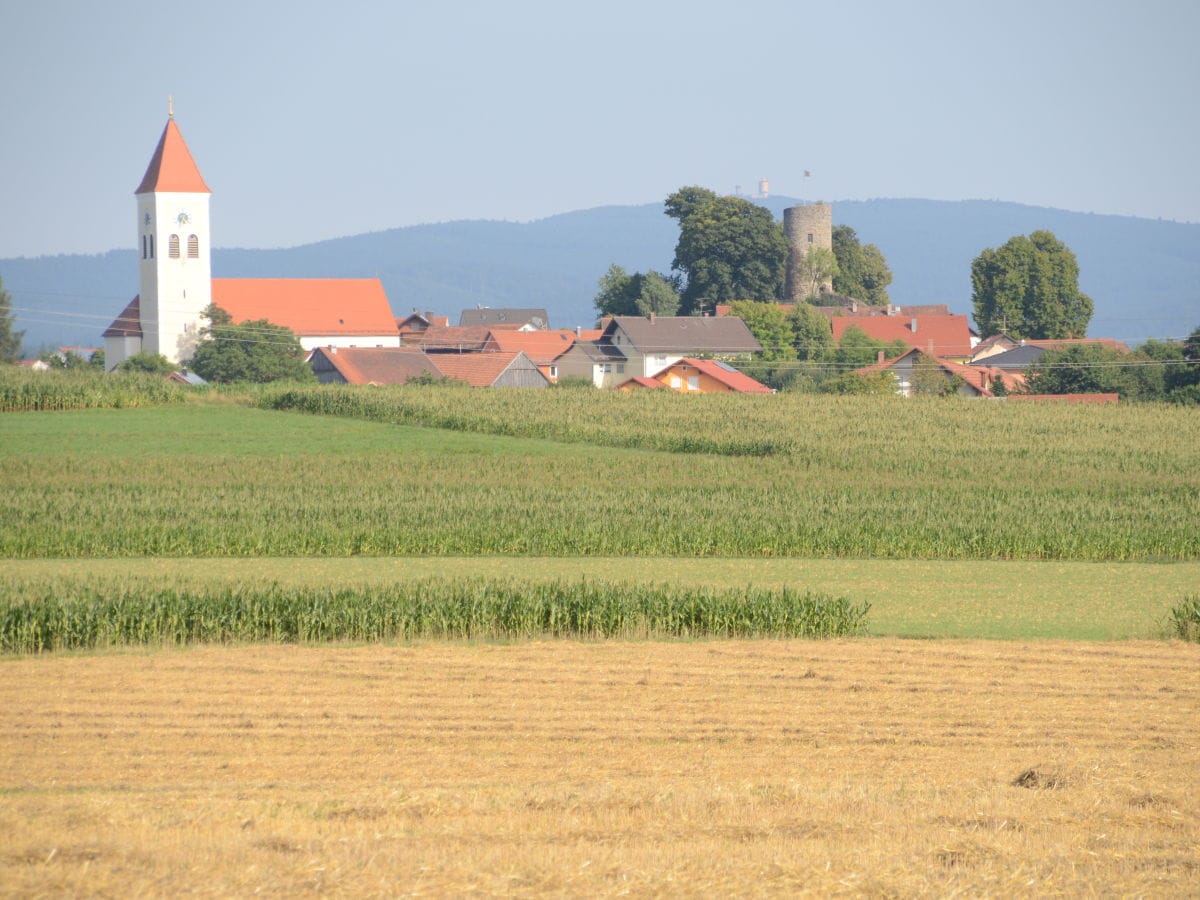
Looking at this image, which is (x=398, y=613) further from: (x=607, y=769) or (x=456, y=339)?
(x=456, y=339)

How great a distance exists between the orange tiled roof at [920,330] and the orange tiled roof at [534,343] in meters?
22.3

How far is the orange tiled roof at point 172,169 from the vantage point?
105 m

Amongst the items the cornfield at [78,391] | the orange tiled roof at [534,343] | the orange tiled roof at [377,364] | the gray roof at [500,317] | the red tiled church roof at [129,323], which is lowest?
the cornfield at [78,391]

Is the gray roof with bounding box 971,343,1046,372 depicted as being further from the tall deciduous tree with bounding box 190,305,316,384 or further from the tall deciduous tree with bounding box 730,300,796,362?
the tall deciduous tree with bounding box 190,305,316,384

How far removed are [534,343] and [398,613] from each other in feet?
301

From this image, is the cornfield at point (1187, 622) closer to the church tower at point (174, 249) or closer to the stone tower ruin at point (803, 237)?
the church tower at point (174, 249)

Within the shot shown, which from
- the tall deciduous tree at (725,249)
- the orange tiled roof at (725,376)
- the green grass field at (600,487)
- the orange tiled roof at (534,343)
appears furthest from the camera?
the tall deciduous tree at (725,249)

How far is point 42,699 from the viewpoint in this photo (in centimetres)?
1472

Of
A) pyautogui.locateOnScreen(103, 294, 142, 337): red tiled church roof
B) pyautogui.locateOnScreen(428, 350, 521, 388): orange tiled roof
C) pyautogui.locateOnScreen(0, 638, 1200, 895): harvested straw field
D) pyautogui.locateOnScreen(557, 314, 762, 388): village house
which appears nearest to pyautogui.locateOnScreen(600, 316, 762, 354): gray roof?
pyautogui.locateOnScreen(557, 314, 762, 388): village house

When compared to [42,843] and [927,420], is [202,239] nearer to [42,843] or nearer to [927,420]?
[927,420]

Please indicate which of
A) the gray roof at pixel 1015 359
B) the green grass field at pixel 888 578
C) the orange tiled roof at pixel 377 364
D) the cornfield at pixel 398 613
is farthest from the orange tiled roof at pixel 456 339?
the cornfield at pixel 398 613

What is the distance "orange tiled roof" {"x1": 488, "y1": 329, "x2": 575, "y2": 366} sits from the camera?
106625 millimetres

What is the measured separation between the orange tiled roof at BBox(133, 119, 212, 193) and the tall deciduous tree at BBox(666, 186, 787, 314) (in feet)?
131

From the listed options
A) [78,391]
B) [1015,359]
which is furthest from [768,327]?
[78,391]
